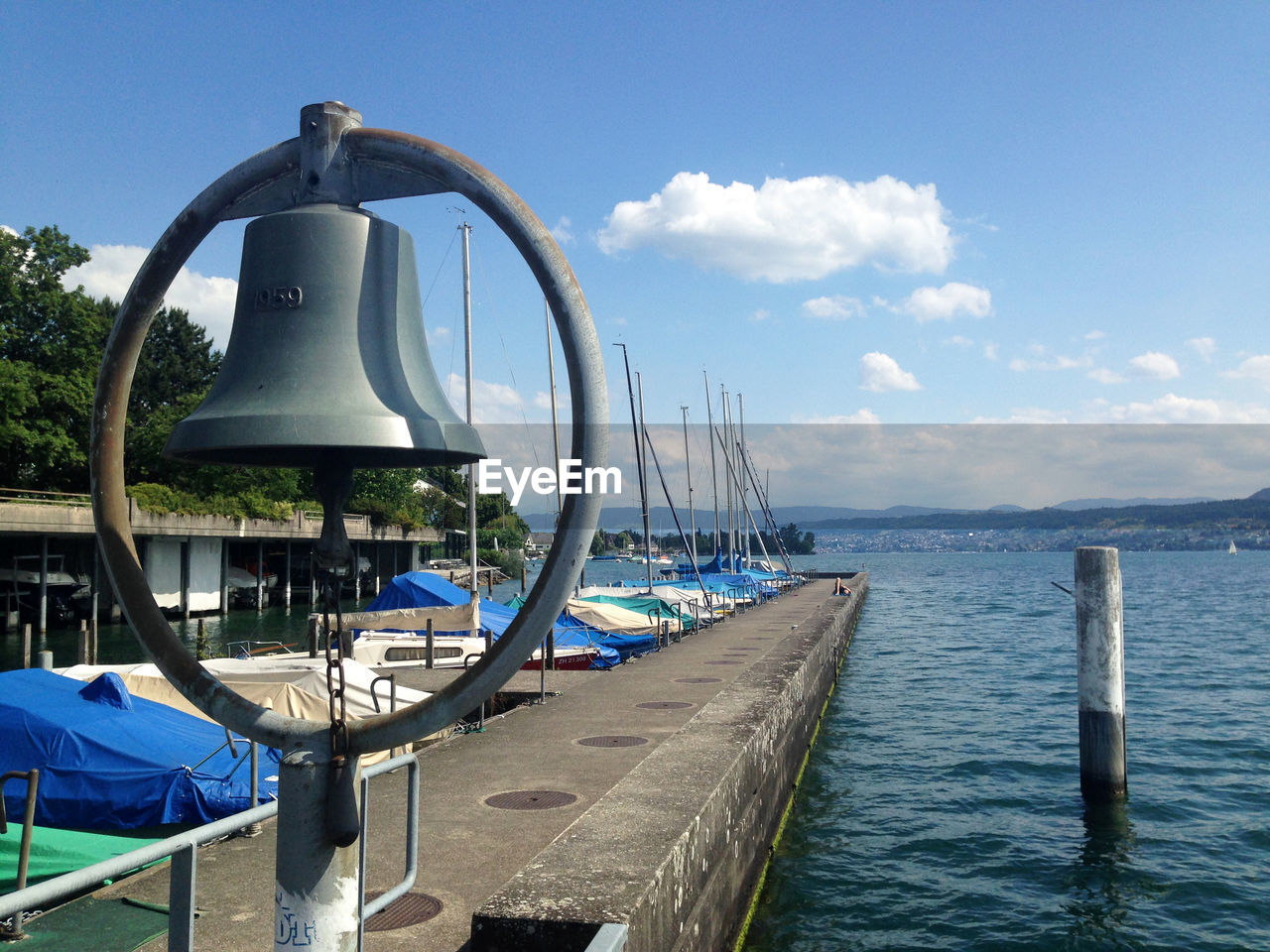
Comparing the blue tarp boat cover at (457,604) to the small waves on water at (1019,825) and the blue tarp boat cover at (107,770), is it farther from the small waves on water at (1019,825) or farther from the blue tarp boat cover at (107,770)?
the blue tarp boat cover at (107,770)

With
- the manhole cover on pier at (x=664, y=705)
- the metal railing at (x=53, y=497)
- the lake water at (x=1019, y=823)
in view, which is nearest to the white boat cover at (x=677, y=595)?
the lake water at (x=1019, y=823)

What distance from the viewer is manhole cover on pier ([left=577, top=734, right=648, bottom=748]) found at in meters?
12.5

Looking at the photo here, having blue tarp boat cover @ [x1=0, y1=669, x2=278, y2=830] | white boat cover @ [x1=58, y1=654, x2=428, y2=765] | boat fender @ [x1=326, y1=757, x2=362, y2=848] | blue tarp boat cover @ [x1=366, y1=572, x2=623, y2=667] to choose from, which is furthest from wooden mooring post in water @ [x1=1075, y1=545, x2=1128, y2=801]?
blue tarp boat cover @ [x1=366, y1=572, x2=623, y2=667]

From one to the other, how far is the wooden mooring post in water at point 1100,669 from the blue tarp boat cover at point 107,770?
35.0 ft

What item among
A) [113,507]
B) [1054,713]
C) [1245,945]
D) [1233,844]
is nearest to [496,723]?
[1245,945]

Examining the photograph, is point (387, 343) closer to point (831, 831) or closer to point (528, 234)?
point (528, 234)

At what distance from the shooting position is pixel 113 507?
345 cm

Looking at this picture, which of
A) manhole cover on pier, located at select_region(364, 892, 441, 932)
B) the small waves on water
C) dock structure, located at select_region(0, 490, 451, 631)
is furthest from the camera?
dock structure, located at select_region(0, 490, 451, 631)

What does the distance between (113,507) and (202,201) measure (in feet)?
3.53

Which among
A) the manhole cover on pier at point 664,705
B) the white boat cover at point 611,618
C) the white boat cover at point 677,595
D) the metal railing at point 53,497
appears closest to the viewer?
the manhole cover on pier at point 664,705

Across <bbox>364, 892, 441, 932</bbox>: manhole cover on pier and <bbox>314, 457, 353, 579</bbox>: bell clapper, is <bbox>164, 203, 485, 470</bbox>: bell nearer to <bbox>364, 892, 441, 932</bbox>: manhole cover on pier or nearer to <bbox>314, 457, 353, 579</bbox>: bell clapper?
<bbox>314, 457, 353, 579</bbox>: bell clapper

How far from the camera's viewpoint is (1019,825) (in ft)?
48.0

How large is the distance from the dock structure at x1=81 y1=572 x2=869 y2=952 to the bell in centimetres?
313

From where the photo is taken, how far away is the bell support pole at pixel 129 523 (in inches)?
125
